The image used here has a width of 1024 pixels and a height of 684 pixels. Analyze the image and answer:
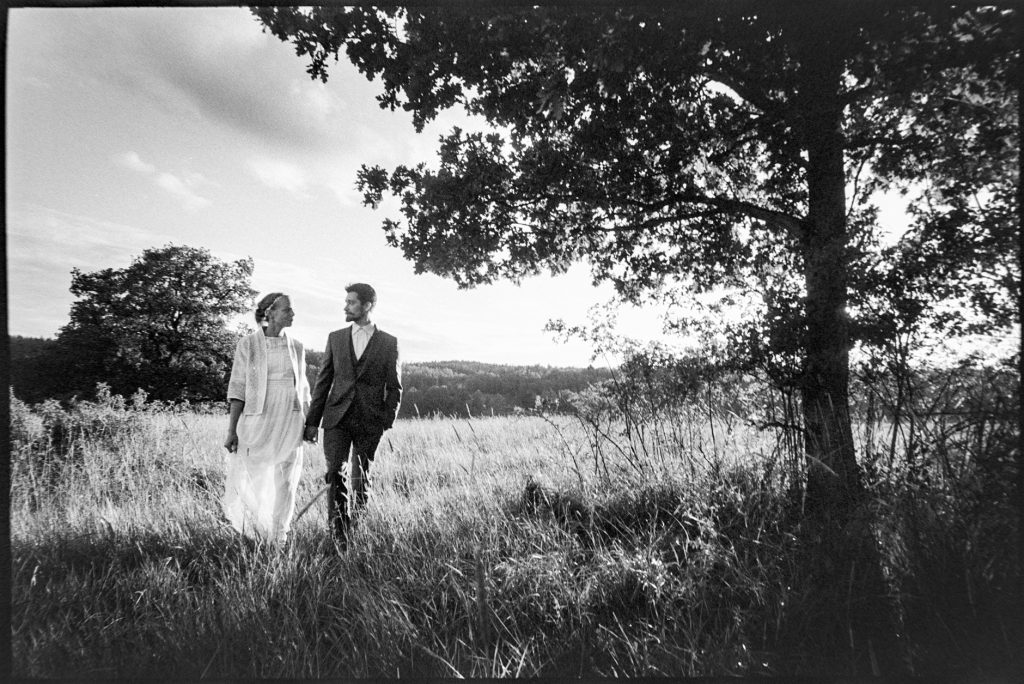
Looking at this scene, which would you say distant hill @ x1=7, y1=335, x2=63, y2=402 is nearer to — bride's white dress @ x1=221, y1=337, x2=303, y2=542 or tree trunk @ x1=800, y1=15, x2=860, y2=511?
bride's white dress @ x1=221, y1=337, x2=303, y2=542

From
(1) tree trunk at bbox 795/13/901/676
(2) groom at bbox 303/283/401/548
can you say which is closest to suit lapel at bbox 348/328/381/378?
(2) groom at bbox 303/283/401/548

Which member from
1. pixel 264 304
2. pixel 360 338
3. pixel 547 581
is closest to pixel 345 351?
pixel 360 338

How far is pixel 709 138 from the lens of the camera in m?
3.10

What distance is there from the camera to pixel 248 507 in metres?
3.00

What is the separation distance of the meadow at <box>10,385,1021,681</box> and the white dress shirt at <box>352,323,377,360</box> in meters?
0.99

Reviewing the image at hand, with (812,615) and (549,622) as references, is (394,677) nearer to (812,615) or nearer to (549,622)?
(549,622)

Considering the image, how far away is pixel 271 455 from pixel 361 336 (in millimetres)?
975

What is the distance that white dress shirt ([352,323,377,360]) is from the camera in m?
3.31

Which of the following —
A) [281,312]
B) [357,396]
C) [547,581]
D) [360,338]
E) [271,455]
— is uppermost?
[281,312]

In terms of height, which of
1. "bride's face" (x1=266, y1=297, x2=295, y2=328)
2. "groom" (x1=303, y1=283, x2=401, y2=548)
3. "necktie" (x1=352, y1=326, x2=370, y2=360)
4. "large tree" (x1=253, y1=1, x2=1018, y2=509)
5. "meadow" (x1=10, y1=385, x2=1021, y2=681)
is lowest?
"meadow" (x1=10, y1=385, x2=1021, y2=681)

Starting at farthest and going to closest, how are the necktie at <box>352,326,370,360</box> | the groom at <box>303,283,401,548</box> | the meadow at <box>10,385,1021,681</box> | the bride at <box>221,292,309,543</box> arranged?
the necktie at <box>352,326,370,360</box>
the groom at <box>303,283,401,548</box>
the bride at <box>221,292,309,543</box>
the meadow at <box>10,385,1021,681</box>

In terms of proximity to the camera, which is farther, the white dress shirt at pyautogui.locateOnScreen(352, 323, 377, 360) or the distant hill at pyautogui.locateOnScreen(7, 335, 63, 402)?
the white dress shirt at pyautogui.locateOnScreen(352, 323, 377, 360)

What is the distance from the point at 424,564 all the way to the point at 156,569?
4.63ft

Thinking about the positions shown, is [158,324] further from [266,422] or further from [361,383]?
[361,383]
